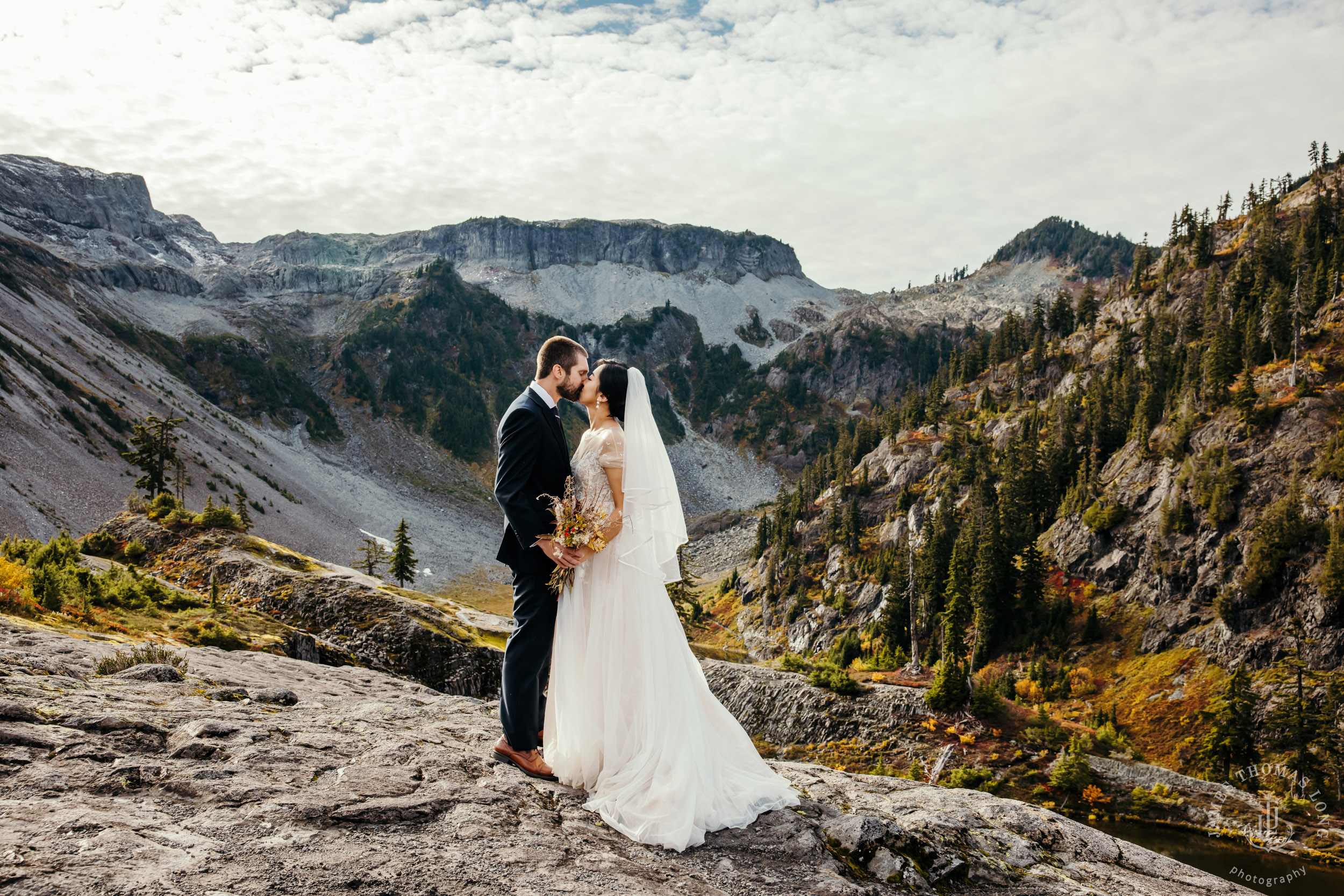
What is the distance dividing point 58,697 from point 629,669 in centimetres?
622

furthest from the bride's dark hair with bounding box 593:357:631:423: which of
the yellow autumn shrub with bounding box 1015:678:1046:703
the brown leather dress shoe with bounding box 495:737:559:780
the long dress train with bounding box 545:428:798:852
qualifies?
the yellow autumn shrub with bounding box 1015:678:1046:703

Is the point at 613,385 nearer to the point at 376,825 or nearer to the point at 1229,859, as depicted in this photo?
the point at 376,825

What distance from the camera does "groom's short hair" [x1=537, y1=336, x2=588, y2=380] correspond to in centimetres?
827

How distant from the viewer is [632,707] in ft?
25.9

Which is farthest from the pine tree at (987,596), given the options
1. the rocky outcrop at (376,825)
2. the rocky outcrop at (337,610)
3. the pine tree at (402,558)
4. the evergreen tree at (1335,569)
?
the rocky outcrop at (376,825)

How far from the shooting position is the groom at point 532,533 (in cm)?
791

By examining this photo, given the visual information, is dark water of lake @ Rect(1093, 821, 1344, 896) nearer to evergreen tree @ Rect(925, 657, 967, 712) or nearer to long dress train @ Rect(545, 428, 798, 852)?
evergreen tree @ Rect(925, 657, 967, 712)

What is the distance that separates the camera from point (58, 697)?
7152 millimetres

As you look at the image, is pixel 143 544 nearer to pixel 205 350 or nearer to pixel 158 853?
pixel 158 853

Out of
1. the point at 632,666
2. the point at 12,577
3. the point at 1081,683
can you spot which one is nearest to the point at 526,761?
A: the point at 632,666

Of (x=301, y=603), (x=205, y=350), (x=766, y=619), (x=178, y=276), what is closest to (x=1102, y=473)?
(x=766, y=619)

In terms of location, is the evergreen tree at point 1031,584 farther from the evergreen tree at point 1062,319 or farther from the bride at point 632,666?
the evergreen tree at point 1062,319

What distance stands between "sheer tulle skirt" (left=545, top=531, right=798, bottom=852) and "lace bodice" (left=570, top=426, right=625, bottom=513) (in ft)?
2.10

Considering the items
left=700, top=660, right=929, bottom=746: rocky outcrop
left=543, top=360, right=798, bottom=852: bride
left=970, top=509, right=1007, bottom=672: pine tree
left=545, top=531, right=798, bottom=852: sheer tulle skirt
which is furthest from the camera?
left=970, top=509, right=1007, bottom=672: pine tree
